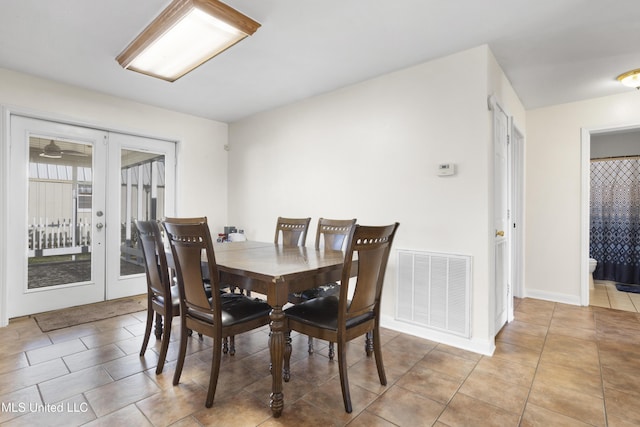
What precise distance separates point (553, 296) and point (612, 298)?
33.8 inches

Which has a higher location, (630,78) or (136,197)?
(630,78)

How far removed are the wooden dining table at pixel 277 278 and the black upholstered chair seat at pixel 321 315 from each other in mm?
143

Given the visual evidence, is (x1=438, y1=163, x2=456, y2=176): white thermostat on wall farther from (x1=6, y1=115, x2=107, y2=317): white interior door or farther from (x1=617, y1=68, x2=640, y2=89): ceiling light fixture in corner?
(x1=6, y1=115, x2=107, y2=317): white interior door

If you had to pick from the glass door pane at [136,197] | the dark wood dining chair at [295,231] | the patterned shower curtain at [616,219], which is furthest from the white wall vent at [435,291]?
the patterned shower curtain at [616,219]

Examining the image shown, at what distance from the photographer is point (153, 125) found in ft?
13.3

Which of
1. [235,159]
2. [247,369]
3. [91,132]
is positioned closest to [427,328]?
[247,369]

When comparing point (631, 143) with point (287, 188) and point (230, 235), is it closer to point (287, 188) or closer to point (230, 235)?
point (287, 188)

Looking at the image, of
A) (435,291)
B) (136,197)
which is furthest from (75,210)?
(435,291)

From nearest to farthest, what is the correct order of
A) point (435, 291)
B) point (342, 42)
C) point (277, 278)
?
point (277, 278) < point (342, 42) < point (435, 291)

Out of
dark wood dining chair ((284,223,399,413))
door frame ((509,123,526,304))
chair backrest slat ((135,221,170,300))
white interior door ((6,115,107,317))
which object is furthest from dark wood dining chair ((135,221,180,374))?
door frame ((509,123,526,304))

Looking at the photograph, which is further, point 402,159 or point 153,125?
point 153,125

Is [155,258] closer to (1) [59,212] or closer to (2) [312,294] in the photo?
(2) [312,294]

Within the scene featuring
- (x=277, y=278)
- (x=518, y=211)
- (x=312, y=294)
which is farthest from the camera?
(x=518, y=211)

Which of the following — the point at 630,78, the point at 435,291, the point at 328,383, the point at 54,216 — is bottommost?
the point at 328,383
